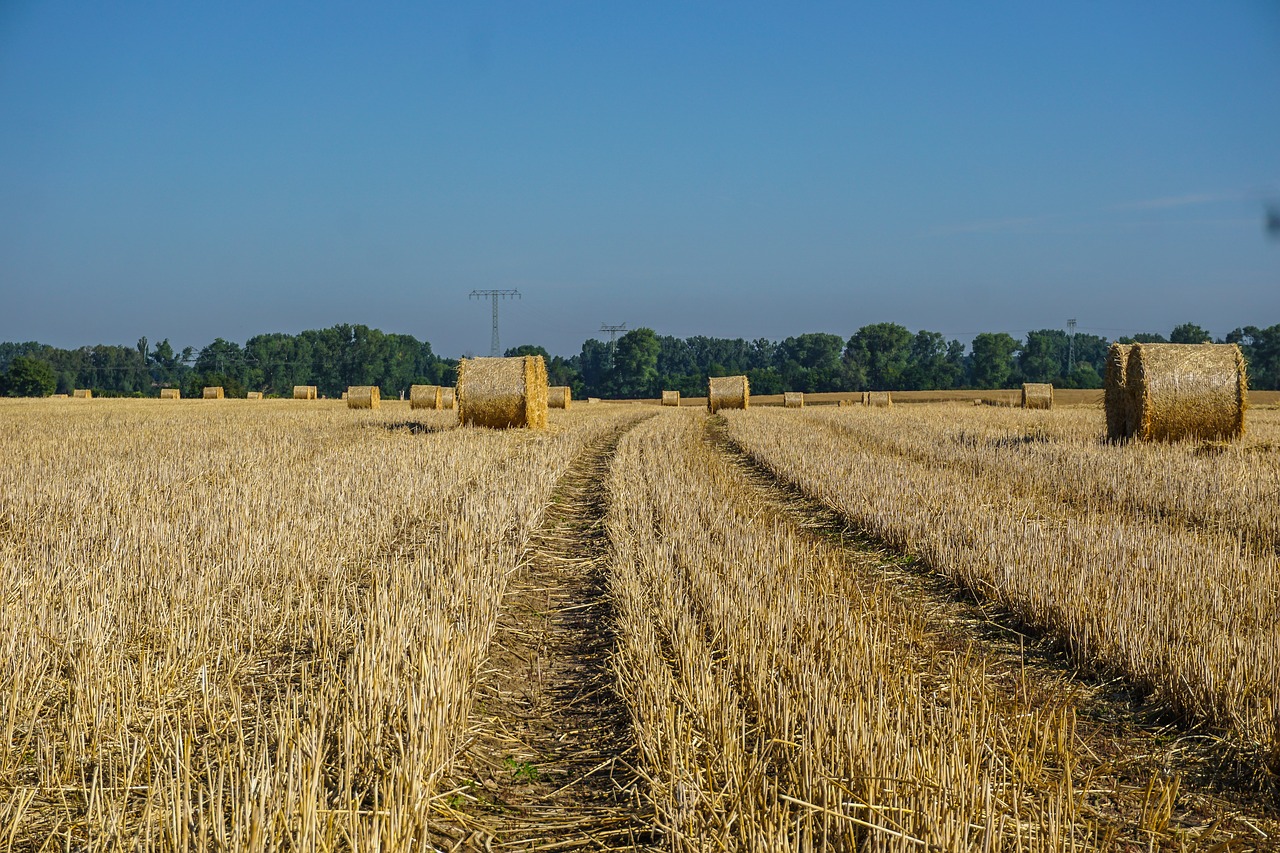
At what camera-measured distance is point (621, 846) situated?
3.08m

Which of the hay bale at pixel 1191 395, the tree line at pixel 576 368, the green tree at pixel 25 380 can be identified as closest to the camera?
the hay bale at pixel 1191 395

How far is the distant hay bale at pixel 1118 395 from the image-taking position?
51.0 feet

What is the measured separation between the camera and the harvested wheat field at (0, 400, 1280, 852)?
3092 millimetres

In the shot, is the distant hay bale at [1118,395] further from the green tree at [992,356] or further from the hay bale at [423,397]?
the green tree at [992,356]

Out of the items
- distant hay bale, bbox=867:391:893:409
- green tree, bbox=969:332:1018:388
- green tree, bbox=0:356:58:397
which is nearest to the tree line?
green tree, bbox=969:332:1018:388

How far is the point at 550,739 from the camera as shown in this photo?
4055 mm

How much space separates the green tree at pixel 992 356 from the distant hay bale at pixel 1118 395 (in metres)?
103

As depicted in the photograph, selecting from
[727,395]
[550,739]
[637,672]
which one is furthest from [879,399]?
[550,739]

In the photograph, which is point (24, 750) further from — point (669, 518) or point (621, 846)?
point (669, 518)

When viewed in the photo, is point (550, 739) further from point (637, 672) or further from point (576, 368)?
point (576, 368)

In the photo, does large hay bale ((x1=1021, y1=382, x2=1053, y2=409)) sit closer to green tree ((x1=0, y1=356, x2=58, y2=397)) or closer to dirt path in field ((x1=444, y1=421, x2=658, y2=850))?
dirt path in field ((x1=444, y1=421, x2=658, y2=850))

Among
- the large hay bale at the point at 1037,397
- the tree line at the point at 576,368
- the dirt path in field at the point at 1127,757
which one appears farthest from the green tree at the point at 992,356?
the dirt path in field at the point at 1127,757

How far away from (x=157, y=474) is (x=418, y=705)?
28.1ft

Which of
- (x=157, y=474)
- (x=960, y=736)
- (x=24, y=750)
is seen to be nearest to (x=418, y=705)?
(x=24, y=750)
